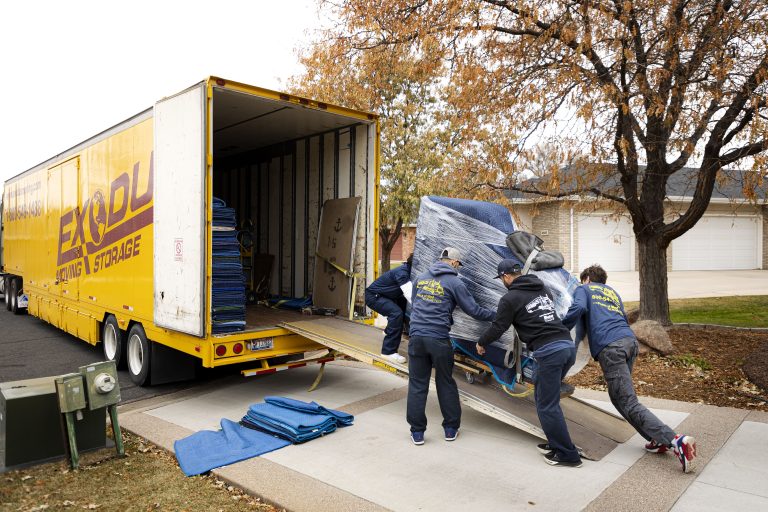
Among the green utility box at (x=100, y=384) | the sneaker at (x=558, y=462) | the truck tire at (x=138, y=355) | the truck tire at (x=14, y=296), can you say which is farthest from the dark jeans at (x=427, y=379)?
the truck tire at (x=14, y=296)

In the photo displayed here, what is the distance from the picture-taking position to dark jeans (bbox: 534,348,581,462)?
463 cm

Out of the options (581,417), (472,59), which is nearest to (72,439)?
(581,417)

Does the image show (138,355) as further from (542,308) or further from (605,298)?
(605,298)

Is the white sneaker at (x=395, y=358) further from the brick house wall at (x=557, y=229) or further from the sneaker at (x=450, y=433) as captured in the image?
the brick house wall at (x=557, y=229)

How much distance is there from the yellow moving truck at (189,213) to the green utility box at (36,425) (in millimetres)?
1278

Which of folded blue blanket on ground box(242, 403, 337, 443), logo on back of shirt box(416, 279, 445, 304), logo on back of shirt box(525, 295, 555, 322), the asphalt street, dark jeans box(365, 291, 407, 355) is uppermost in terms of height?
logo on back of shirt box(416, 279, 445, 304)

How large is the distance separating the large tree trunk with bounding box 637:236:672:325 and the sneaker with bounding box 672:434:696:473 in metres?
5.56

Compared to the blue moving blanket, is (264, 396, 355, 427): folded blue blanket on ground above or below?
above

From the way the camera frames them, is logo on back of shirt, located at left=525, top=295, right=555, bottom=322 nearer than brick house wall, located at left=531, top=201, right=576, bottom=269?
Yes

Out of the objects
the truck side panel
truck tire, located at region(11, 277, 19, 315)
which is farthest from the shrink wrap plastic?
truck tire, located at region(11, 277, 19, 315)

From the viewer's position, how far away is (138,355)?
752 cm

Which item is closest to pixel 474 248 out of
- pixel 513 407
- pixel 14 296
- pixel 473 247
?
pixel 473 247

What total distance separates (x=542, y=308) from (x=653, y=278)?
5686 millimetres

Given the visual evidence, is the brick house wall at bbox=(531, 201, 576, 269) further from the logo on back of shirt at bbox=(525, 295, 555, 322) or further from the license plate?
the logo on back of shirt at bbox=(525, 295, 555, 322)
